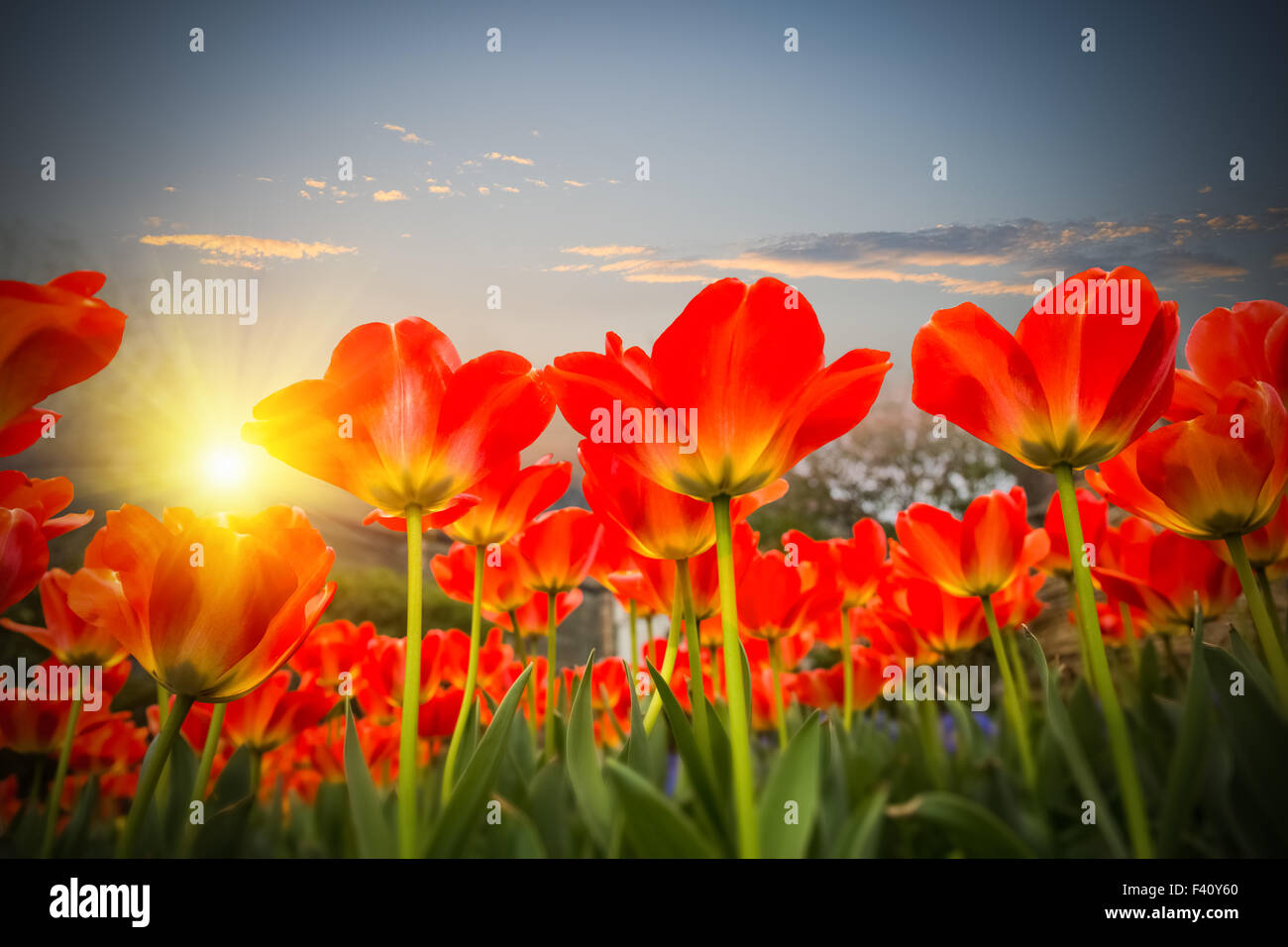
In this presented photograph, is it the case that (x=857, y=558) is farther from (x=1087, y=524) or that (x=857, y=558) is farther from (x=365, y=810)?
(x=365, y=810)

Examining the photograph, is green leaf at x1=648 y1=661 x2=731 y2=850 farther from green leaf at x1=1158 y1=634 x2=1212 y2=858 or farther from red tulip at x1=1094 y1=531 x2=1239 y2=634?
red tulip at x1=1094 y1=531 x2=1239 y2=634

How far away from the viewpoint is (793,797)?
488 millimetres

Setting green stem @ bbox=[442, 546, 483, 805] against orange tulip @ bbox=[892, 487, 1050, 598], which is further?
orange tulip @ bbox=[892, 487, 1050, 598]

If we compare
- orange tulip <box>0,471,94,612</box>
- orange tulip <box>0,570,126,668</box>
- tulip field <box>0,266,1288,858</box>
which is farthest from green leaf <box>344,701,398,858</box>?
orange tulip <box>0,570,126,668</box>

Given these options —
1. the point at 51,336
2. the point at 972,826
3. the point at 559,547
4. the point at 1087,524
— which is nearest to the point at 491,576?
the point at 559,547

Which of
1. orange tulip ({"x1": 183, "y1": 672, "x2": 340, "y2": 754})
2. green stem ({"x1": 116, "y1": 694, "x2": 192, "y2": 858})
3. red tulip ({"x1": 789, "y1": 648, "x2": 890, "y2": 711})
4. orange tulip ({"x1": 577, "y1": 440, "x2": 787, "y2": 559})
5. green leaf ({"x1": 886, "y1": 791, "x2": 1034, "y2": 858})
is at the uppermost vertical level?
orange tulip ({"x1": 577, "y1": 440, "x2": 787, "y2": 559})

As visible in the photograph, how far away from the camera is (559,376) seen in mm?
531

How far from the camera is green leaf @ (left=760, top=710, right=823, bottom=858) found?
0.48 m

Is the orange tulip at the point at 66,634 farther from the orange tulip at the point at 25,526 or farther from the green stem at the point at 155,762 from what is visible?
the green stem at the point at 155,762

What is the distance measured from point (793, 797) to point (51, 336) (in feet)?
2.03

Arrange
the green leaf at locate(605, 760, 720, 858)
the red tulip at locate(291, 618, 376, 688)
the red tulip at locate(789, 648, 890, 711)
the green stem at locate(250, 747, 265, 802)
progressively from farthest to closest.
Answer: the red tulip at locate(789, 648, 890, 711)
the red tulip at locate(291, 618, 376, 688)
the green stem at locate(250, 747, 265, 802)
the green leaf at locate(605, 760, 720, 858)

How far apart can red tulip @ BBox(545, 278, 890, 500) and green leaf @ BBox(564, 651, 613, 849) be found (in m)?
0.18

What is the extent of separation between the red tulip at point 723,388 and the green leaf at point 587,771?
184 mm
